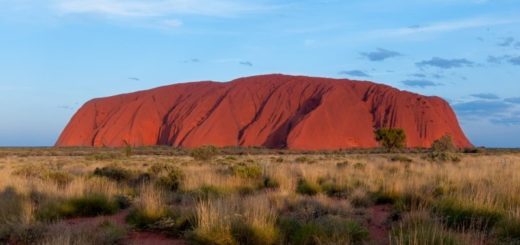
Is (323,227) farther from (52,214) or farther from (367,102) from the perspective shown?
(367,102)

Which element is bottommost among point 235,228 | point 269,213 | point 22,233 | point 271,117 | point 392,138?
point 22,233

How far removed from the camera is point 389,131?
6153cm

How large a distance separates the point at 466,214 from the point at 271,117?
82.8m

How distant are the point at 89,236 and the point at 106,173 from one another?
10.6 meters

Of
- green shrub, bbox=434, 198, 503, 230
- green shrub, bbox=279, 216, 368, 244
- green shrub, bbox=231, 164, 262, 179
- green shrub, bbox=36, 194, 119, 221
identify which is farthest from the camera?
green shrub, bbox=231, 164, 262, 179

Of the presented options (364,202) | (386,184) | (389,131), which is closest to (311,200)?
(364,202)

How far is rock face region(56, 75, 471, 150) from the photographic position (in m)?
86.2

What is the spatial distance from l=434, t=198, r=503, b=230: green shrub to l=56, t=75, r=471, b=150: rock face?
70758 millimetres

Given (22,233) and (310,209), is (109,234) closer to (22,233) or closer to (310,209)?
(22,233)

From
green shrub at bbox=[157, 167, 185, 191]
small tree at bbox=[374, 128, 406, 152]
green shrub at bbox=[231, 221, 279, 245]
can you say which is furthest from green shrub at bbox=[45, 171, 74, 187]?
small tree at bbox=[374, 128, 406, 152]

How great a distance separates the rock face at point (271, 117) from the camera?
86.2 m

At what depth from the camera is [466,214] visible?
7.71m

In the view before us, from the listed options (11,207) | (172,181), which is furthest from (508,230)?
(172,181)

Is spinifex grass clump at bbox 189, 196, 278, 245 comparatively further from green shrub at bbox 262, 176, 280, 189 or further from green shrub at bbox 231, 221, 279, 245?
green shrub at bbox 262, 176, 280, 189
